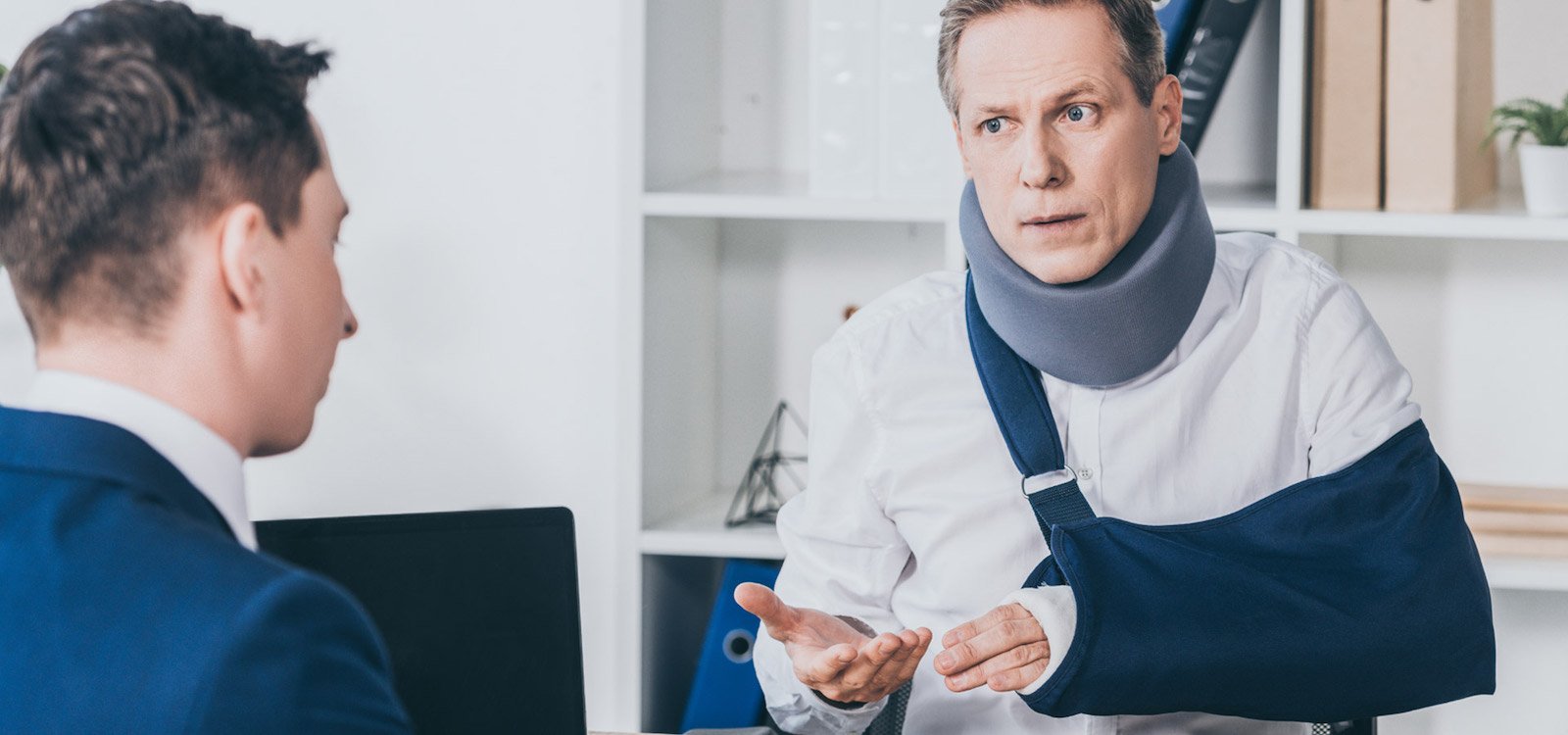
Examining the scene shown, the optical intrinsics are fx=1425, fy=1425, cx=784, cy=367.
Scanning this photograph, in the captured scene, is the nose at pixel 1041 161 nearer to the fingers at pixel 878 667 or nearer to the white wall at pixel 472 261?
the fingers at pixel 878 667

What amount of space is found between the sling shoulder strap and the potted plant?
826 mm

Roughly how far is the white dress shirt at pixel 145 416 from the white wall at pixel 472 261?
4.69ft

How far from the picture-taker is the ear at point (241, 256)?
0.74 metres

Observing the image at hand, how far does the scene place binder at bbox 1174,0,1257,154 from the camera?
5.85ft

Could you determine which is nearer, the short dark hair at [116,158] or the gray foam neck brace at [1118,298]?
the short dark hair at [116,158]

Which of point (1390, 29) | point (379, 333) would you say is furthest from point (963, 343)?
point (379, 333)

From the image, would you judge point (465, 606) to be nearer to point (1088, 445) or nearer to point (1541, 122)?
point (1088, 445)

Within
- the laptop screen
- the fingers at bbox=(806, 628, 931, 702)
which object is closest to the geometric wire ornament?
the laptop screen

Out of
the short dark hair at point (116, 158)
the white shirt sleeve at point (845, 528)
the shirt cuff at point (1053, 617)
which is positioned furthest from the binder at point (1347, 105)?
the short dark hair at point (116, 158)

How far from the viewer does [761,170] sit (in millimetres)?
2219

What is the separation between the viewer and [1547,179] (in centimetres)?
177

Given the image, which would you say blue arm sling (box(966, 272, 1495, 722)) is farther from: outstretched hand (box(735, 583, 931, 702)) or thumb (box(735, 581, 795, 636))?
thumb (box(735, 581, 795, 636))

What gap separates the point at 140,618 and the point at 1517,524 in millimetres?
1745

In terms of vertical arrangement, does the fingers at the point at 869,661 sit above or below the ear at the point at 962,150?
below
